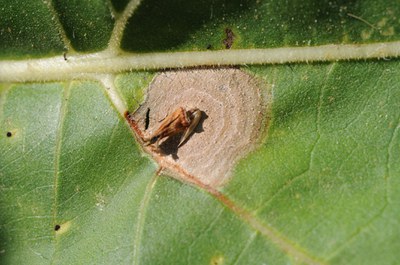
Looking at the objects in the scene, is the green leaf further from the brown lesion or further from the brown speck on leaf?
the brown lesion

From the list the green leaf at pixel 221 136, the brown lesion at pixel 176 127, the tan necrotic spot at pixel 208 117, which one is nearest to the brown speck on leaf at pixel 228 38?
the green leaf at pixel 221 136

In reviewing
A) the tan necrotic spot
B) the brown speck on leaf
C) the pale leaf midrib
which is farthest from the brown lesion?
the brown speck on leaf

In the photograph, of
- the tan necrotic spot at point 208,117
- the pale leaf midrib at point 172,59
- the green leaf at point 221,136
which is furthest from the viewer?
the tan necrotic spot at point 208,117

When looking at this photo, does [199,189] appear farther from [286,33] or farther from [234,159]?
[286,33]

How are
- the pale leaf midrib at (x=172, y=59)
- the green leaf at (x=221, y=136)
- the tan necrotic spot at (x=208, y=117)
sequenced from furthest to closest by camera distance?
the tan necrotic spot at (x=208, y=117) → the pale leaf midrib at (x=172, y=59) → the green leaf at (x=221, y=136)

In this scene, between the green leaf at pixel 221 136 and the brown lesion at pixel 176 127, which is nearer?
the green leaf at pixel 221 136

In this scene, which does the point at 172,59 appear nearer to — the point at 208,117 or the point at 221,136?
the point at 208,117

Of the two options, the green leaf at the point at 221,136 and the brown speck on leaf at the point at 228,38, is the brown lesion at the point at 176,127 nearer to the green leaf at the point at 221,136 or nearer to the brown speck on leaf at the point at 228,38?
the green leaf at the point at 221,136
